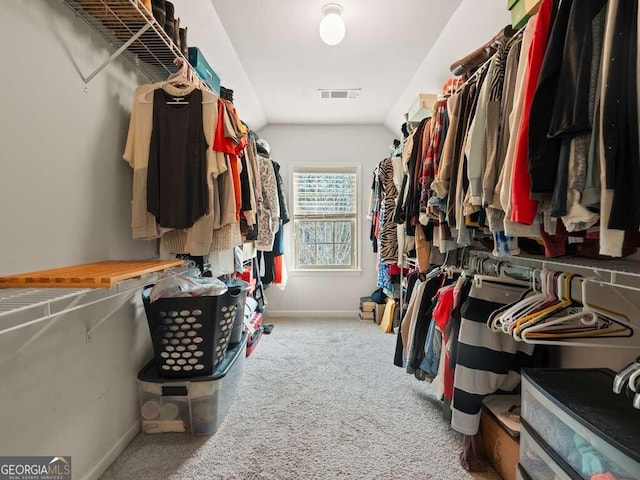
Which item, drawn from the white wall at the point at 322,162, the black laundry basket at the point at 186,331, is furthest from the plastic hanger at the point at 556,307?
the white wall at the point at 322,162

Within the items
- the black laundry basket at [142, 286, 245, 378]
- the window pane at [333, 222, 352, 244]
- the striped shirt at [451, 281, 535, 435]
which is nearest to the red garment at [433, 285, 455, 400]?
the striped shirt at [451, 281, 535, 435]

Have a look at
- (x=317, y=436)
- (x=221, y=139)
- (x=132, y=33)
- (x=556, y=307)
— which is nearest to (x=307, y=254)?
(x=317, y=436)

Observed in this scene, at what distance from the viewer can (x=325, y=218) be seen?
13.2 feet

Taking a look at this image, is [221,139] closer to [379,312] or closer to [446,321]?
[446,321]

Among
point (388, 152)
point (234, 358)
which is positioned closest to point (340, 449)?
point (234, 358)

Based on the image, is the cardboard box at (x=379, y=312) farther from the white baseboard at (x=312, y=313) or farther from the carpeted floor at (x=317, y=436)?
the carpeted floor at (x=317, y=436)

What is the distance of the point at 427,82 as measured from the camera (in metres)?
2.57

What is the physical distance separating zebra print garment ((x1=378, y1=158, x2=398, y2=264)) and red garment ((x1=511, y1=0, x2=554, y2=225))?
1.85 m

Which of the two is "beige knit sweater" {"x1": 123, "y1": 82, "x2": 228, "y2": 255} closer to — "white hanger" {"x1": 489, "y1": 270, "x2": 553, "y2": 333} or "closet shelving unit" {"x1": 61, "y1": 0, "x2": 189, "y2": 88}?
"closet shelving unit" {"x1": 61, "y1": 0, "x2": 189, "y2": 88}

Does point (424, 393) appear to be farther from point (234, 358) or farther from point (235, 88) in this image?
point (235, 88)

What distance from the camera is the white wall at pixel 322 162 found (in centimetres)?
389

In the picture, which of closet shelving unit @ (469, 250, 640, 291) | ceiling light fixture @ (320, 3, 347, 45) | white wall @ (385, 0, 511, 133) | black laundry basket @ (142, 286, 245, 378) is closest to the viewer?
closet shelving unit @ (469, 250, 640, 291)

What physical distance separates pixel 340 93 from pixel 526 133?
8.17ft

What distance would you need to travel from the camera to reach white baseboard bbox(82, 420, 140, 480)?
1281mm
